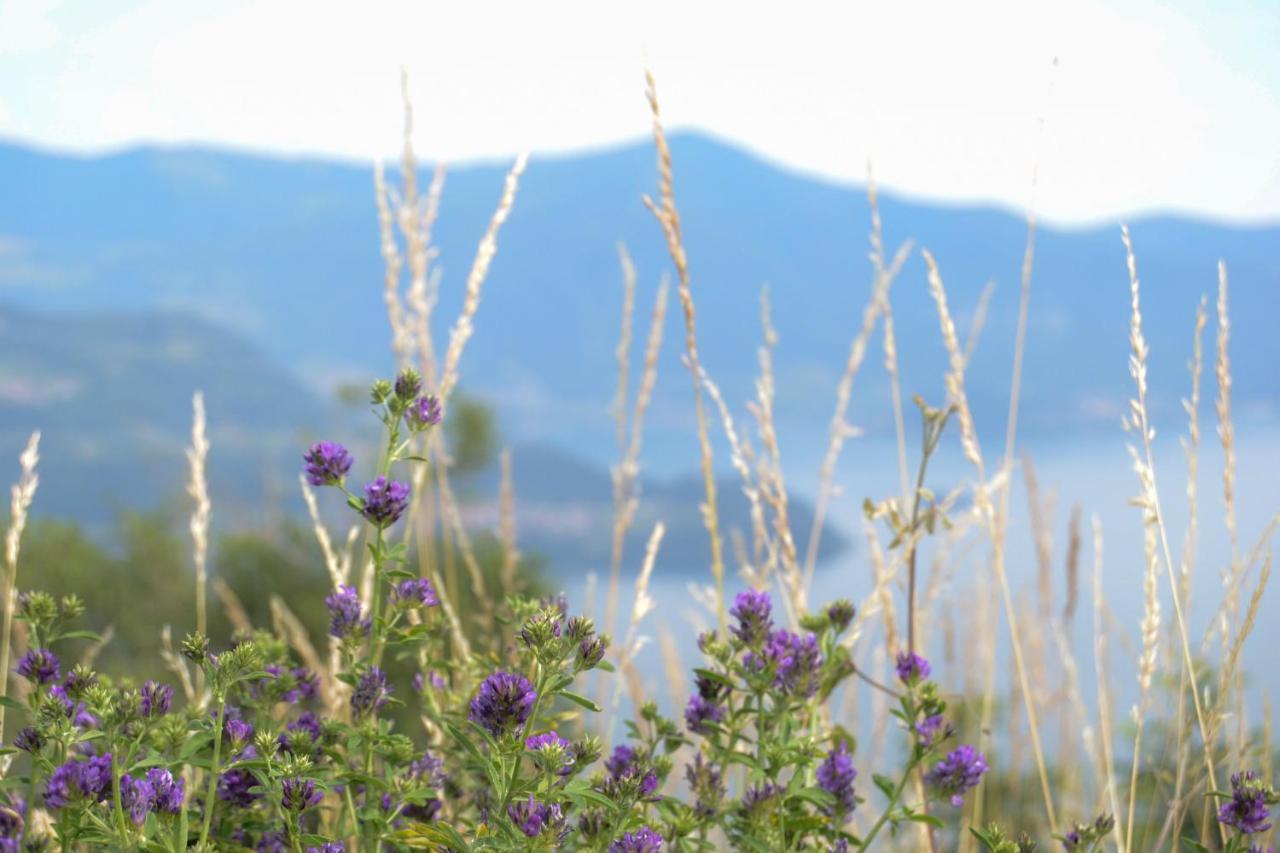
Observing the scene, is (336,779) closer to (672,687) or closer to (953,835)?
(672,687)

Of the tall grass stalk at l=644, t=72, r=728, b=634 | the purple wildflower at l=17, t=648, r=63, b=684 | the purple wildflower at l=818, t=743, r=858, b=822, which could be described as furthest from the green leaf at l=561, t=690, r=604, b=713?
the tall grass stalk at l=644, t=72, r=728, b=634

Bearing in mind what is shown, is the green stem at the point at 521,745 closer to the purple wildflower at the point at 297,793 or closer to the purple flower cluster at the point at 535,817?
the purple flower cluster at the point at 535,817

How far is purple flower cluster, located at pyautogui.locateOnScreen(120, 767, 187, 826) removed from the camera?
959 millimetres

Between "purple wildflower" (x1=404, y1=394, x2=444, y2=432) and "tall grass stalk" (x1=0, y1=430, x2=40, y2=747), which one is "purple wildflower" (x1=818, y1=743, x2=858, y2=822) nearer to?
"purple wildflower" (x1=404, y1=394, x2=444, y2=432)

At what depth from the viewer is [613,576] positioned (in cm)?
253

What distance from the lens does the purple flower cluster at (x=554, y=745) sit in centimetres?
92

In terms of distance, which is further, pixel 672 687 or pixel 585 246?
pixel 585 246

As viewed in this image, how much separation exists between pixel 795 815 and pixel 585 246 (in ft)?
161

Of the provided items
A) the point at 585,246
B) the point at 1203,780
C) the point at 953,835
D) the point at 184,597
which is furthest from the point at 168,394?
the point at 1203,780

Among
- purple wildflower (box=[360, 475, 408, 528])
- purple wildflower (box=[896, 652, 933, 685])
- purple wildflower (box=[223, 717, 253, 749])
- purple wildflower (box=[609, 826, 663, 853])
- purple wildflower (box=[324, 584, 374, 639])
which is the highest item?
purple wildflower (box=[360, 475, 408, 528])

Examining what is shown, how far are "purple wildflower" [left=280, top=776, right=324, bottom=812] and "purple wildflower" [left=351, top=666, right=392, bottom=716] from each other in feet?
0.46

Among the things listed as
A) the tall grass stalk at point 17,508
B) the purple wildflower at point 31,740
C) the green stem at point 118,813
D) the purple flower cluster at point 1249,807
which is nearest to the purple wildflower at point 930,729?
the purple flower cluster at point 1249,807

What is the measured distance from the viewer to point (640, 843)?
3.00ft

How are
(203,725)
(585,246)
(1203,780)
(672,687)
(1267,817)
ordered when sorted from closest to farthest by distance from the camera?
(203,725) → (1267,817) → (1203,780) → (672,687) → (585,246)
